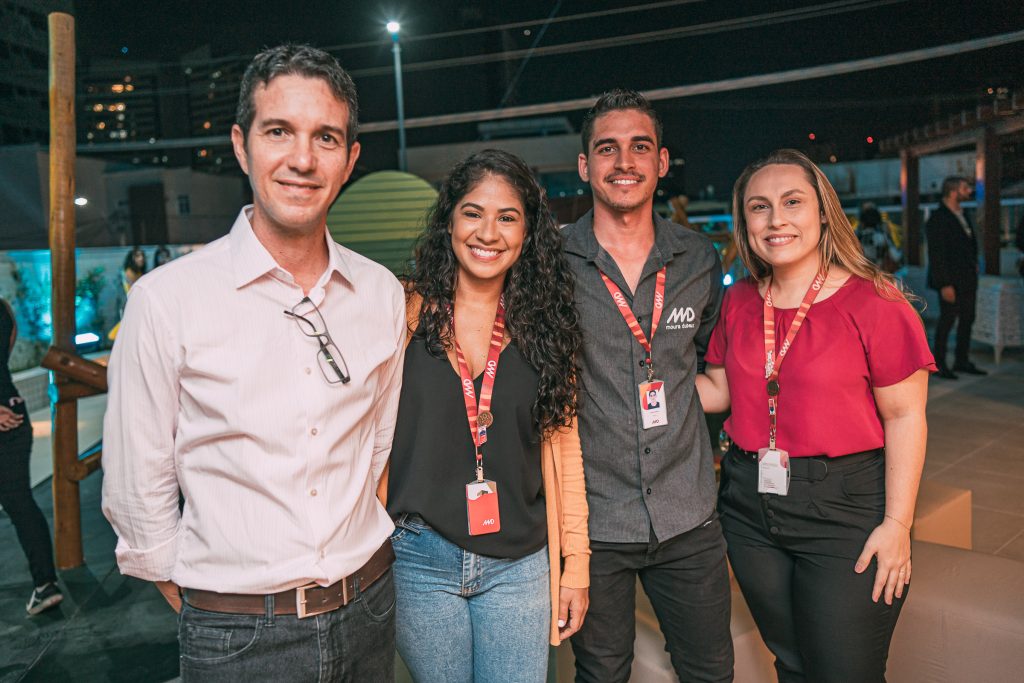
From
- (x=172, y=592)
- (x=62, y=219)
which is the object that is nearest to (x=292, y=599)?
(x=172, y=592)

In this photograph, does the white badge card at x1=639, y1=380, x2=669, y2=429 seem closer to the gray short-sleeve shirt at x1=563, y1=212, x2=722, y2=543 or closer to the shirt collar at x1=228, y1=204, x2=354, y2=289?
the gray short-sleeve shirt at x1=563, y1=212, x2=722, y2=543

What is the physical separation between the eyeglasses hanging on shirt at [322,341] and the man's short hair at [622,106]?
1.08m

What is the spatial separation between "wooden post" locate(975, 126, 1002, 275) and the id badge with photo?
8.54 m

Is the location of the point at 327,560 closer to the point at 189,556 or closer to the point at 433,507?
the point at 189,556

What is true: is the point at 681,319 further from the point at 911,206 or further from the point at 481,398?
the point at 911,206

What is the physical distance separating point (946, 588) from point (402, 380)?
175 centimetres

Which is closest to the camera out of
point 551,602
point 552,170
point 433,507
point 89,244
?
point 433,507

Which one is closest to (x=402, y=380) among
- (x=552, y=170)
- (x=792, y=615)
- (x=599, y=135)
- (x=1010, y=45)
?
(x=599, y=135)

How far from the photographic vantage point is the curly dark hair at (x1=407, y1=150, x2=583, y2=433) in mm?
1584

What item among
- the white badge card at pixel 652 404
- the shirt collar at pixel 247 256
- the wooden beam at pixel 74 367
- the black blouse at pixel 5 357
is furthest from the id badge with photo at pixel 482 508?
the black blouse at pixel 5 357

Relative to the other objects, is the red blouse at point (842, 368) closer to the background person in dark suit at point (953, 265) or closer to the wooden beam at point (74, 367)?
the wooden beam at point (74, 367)

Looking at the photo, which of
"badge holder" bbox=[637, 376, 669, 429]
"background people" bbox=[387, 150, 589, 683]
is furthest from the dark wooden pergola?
"background people" bbox=[387, 150, 589, 683]

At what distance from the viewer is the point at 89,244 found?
126 inches

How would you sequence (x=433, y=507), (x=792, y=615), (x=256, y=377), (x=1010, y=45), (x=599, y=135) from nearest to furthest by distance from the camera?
(x=256, y=377) < (x=433, y=507) < (x=792, y=615) < (x=599, y=135) < (x=1010, y=45)
